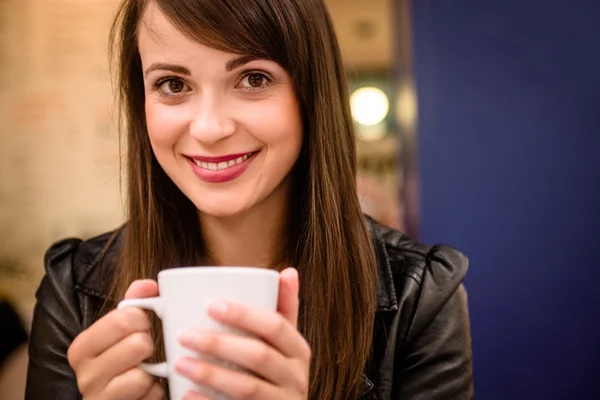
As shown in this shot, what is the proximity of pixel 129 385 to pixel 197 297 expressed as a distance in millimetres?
146

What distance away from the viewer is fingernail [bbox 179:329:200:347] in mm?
594

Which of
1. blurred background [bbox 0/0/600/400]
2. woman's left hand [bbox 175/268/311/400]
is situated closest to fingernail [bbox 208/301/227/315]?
woman's left hand [bbox 175/268/311/400]

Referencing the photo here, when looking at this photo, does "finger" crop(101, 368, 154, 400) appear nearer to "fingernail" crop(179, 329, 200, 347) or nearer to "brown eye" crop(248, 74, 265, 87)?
"fingernail" crop(179, 329, 200, 347)

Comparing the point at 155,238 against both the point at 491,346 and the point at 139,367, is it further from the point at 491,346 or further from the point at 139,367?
the point at 491,346

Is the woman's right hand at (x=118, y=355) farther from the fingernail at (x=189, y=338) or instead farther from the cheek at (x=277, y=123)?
the cheek at (x=277, y=123)

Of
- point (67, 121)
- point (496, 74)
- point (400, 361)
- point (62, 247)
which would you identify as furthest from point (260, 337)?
point (67, 121)

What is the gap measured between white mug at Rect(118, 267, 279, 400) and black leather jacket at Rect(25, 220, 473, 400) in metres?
0.57

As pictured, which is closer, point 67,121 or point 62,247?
point 62,247

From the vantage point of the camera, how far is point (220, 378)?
606mm

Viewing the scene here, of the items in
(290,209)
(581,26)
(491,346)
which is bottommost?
(491,346)

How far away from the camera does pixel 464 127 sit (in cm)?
221

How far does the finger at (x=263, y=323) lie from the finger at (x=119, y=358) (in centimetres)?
11

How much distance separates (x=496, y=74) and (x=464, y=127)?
0.75 ft

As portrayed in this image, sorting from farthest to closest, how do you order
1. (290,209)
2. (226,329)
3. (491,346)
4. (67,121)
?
1. (67,121)
2. (491,346)
3. (290,209)
4. (226,329)
